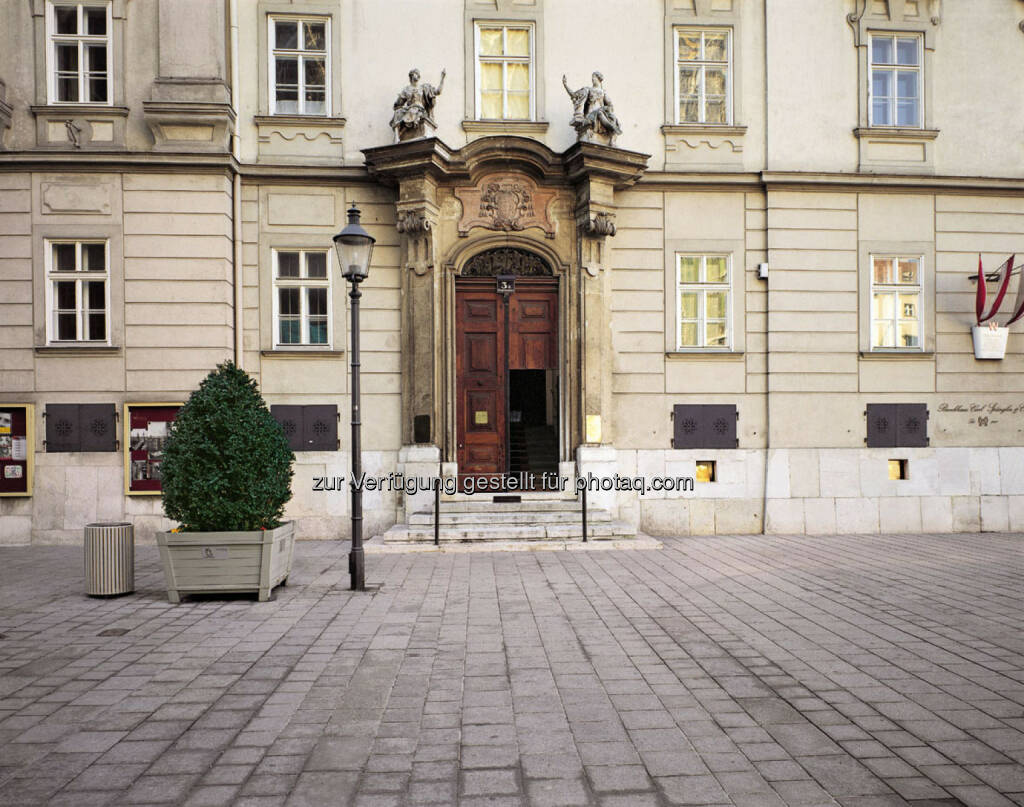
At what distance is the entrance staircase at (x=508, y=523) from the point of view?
11203mm

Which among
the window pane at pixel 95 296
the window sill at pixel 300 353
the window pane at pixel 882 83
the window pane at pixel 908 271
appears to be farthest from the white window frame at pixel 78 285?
the window pane at pixel 908 271

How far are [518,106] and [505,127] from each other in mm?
530

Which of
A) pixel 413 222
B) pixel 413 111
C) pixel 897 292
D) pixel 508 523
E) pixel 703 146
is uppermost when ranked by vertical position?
pixel 413 111

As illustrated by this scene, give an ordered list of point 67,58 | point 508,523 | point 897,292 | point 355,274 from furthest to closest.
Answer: point 897,292, point 67,58, point 508,523, point 355,274

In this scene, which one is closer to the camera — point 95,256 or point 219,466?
point 219,466

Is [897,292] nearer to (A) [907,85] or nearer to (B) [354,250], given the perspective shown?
(A) [907,85]

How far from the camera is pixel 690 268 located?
13148 mm

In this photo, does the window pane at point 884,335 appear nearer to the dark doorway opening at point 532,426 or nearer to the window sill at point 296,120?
the dark doorway opening at point 532,426

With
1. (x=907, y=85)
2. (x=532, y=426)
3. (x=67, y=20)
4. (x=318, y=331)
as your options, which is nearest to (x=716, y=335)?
(x=532, y=426)

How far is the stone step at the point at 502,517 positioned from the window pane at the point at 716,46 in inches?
336

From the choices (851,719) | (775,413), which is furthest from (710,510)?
(851,719)

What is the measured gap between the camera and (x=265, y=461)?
7.93m

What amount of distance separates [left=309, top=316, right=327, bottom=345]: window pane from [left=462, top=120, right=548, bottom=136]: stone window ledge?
14.0 feet

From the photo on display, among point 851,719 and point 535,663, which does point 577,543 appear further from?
point 851,719
